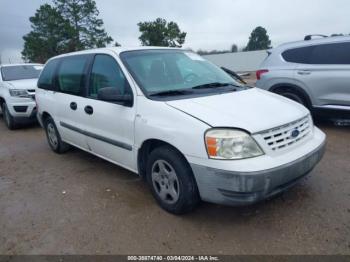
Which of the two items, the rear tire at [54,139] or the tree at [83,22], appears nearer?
the rear tire at [54,139]

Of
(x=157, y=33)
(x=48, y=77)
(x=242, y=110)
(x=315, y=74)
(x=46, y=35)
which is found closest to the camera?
(x=242, y=110)

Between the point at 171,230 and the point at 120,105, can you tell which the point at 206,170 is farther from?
the point at 120,105

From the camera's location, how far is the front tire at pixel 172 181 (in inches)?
113

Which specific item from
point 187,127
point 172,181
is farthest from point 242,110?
point 172,181

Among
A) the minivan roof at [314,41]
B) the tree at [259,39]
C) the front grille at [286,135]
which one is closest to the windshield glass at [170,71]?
the front grille at [286,135]

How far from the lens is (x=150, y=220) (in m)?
3.16

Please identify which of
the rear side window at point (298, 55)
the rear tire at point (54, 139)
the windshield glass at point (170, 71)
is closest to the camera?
the windshield glass at point (170, 71)

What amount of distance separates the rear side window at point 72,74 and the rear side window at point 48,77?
28cm

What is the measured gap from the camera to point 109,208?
347cm

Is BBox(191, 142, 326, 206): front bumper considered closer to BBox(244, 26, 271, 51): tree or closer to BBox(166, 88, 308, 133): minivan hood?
BBox(166, 88, 308, 133): minivan hood

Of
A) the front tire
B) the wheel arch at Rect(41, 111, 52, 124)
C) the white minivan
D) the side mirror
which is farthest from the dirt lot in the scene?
the wheel arch at Rect(41, 111, 52, 124)

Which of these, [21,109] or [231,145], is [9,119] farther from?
[231,145]

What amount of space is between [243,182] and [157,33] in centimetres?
3500

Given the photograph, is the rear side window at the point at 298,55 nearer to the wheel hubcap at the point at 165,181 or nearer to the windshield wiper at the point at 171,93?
the windshield wiper at the point at 171,93
